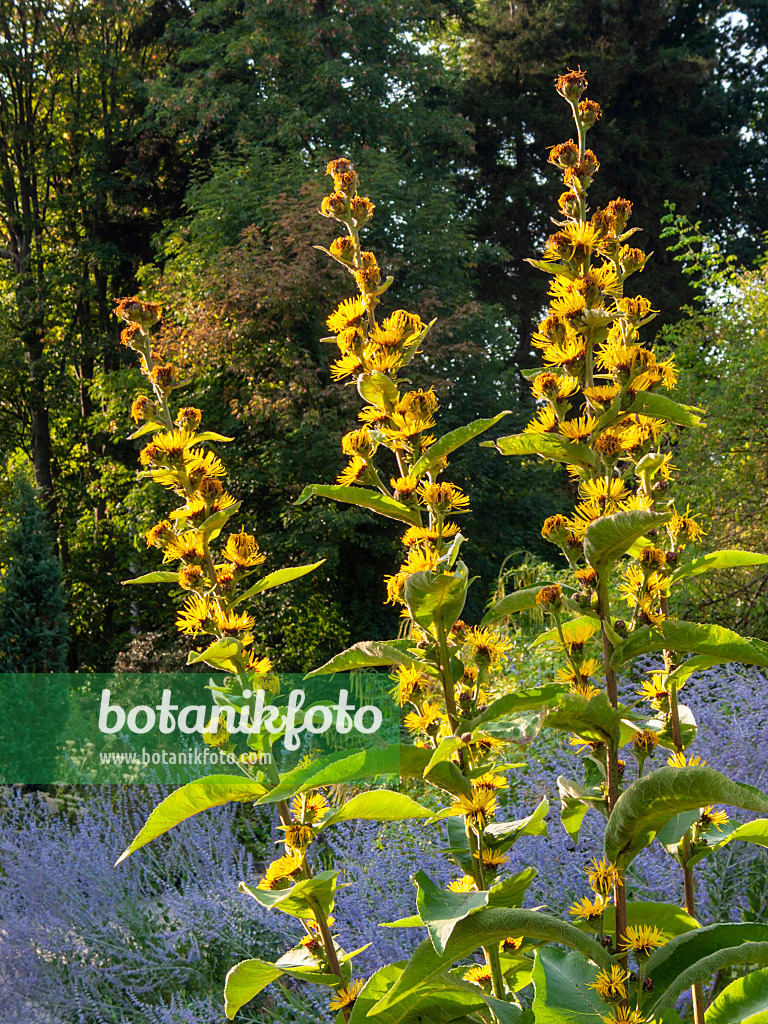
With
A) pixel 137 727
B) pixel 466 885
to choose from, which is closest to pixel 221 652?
pixel 466 885

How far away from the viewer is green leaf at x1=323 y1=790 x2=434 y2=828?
2.71ft

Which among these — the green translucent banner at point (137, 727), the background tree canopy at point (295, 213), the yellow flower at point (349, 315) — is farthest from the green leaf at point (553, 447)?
the background tree canopy at point (295, 213)

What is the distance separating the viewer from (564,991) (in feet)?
2.58

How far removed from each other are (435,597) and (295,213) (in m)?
7.92

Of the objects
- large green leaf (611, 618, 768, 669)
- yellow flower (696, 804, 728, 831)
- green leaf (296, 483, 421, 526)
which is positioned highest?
green leaf (296, 483, 421, 526)

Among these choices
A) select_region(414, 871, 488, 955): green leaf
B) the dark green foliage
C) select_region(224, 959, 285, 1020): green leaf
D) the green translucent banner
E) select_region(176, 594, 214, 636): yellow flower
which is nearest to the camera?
select_region(414, 871, 488, 955): green leaf

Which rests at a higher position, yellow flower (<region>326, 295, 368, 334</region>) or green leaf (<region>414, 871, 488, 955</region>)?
yellow flower (<region>326, 295, 368, 334</region>)

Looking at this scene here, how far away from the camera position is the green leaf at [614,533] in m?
0.76

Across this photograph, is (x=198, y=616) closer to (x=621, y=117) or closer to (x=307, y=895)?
(x=307, y=895)

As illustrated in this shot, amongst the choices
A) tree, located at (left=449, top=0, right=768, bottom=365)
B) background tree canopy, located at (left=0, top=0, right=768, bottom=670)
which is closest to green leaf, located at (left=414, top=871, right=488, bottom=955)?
background tree canopy, located at (left=0, top=0, right=768, bottom=670)

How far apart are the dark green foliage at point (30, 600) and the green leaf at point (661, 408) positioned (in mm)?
7158

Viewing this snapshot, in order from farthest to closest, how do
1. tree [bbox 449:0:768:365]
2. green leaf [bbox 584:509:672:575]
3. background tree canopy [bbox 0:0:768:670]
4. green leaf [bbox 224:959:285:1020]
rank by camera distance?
tree [bbox 449:0:768:365] < background tree canopy [bbox 0:0:768:670] < green leaf [bbox 224:959:285:1020] < green leaf [bbox 584:509:672:575]

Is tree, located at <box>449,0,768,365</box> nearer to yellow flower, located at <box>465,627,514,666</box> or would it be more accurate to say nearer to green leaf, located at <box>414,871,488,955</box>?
yellow flower, located at <box>465,627,514,666</box>

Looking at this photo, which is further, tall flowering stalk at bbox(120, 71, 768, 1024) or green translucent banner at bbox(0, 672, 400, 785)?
green translucent banner at bbox(0, 672, 400, 785)
